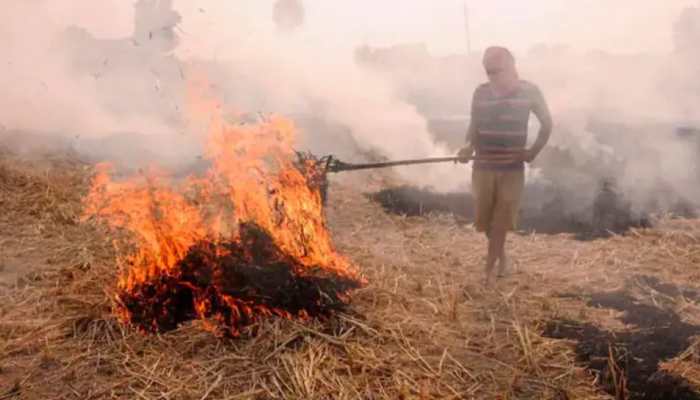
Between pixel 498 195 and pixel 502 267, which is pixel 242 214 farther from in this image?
pixel 502 267

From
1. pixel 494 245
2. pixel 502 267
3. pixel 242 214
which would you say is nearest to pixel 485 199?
pixel 494 245

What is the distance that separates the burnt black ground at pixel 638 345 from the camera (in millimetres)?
3939

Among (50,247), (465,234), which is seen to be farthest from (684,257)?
(50,247)

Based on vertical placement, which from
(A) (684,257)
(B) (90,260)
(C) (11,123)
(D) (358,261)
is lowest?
(A) (684,257)

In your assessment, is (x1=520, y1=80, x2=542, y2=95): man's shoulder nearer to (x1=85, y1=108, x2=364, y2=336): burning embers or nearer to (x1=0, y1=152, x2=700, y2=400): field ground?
(x1=0, y1=152, x2=700, y2=400): field ground

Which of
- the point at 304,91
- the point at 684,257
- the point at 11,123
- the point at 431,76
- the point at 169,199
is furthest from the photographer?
the point at 431,76

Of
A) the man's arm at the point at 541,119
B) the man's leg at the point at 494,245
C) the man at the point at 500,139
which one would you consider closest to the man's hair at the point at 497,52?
the man at the point at 500,139

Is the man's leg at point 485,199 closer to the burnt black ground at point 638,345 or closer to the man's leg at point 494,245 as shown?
the man's leg at point 494,245

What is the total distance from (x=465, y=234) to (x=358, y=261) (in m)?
2.39

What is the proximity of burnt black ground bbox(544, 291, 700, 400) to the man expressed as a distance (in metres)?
1.20

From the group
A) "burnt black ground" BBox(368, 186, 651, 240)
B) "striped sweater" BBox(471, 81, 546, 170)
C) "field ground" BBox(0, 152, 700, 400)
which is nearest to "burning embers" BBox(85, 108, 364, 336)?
"field ground" BBox(0, 152, 700, 400)

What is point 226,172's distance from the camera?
5754 mm

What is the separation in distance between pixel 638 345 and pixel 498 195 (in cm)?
196

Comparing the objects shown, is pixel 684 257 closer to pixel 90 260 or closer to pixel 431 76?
pixel 90 260
